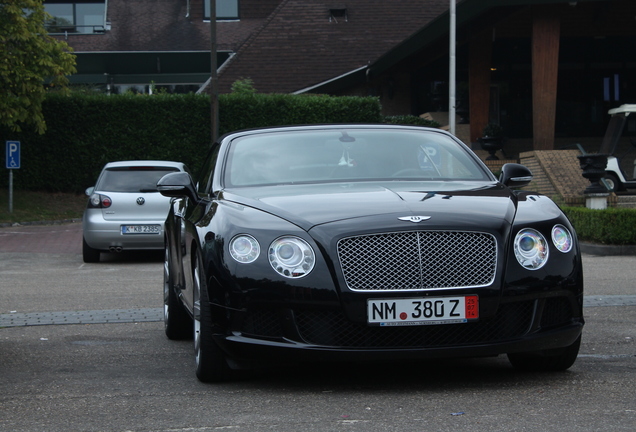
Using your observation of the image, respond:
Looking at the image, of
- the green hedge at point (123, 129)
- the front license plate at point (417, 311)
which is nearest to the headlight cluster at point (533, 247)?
the front license plate at point (417, 311)

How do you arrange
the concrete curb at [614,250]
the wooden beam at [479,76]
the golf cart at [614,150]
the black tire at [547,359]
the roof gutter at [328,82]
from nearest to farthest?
the black tire at [547,359] → the concrete curb at [614,250] → the golf cart at [614,150] → the wooden beam at [479,76] → the roof gutter at [328,82]

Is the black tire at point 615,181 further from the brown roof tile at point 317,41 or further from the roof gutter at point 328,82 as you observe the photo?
the brown roof tile at point 317,41

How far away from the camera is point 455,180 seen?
630 centimetres

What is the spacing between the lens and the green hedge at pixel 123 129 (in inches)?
1185

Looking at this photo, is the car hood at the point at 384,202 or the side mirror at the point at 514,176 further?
the side mirror at the point at 514,176

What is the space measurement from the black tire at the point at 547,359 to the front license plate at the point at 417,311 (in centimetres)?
75

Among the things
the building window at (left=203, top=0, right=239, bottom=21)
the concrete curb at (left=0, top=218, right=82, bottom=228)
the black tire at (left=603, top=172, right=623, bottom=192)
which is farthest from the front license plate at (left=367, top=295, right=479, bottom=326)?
the building window at (left=203, top=0, right=239, bottom=21)

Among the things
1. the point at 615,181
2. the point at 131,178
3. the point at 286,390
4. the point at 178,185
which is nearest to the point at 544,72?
the point at 615,181

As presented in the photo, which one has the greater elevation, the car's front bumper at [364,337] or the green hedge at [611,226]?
the car's front bumper at [364,337]

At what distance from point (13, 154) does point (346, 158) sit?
915 inches

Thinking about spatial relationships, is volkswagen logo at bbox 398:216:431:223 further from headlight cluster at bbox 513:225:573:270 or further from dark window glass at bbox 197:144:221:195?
dark window glass at bbox 197:144:221:195

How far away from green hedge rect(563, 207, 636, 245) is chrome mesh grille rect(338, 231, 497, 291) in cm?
1127

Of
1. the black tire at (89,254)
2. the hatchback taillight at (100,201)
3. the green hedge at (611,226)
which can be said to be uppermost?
the hatchback taillight at (100,201)

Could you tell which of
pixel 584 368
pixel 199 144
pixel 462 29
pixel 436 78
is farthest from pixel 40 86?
pixel 584 368
